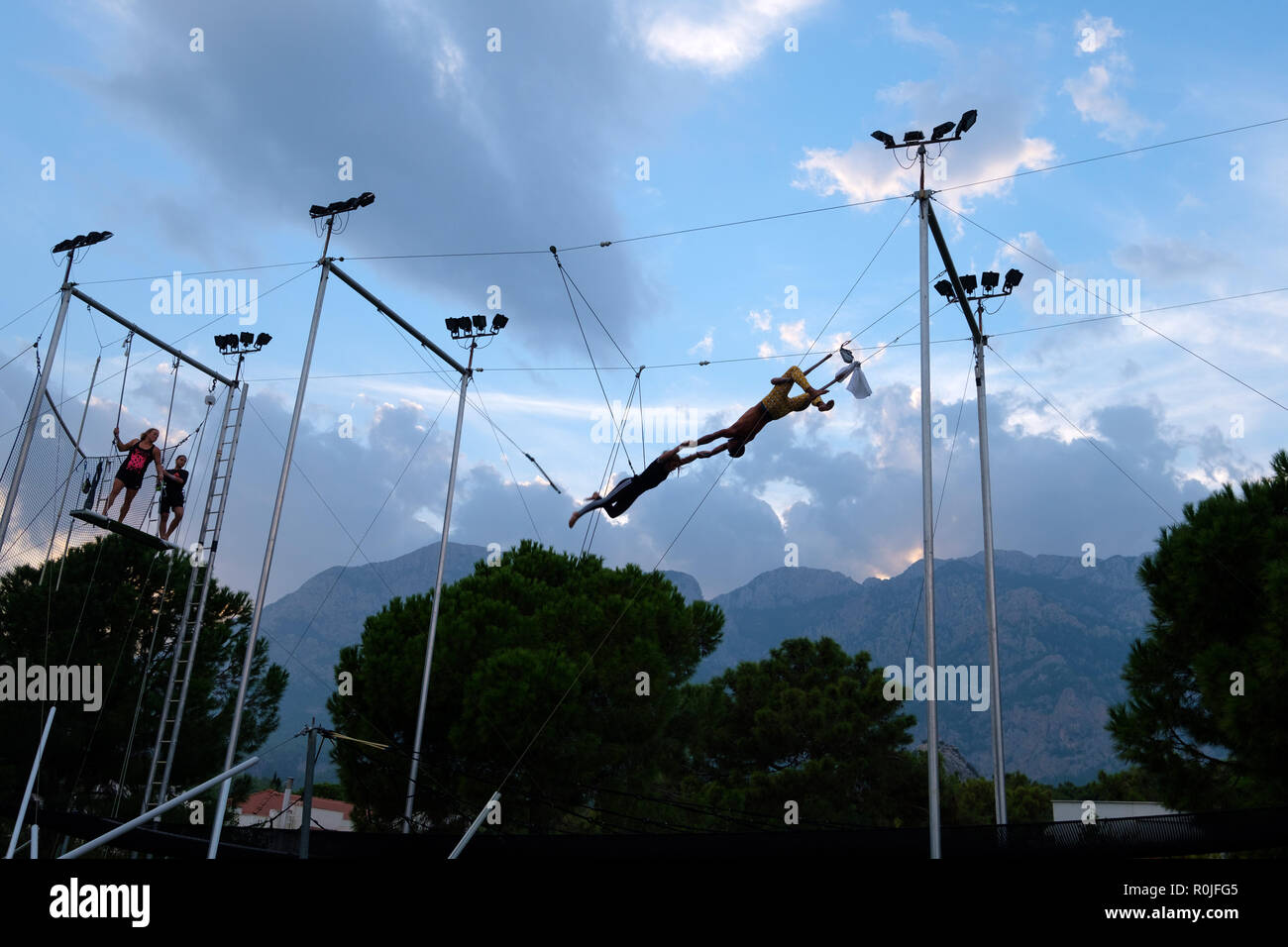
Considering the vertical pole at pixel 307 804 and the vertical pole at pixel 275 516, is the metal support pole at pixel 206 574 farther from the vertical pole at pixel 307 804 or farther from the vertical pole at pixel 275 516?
the vertical pole at pixel 307 804

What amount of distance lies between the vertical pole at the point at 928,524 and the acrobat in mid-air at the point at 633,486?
122 inches

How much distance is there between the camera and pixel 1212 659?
16375 millimetres

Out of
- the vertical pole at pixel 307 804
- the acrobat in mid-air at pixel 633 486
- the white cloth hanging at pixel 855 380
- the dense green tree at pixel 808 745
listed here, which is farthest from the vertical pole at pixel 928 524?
the dense green tree at pixel 808 745

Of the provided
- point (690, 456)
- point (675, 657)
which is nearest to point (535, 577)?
point (675, 657)

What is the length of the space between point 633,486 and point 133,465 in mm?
10097

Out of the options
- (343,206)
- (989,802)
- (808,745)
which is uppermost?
(343,206)

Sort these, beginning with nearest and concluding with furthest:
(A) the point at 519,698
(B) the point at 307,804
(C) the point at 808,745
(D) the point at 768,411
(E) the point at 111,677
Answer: (B) the point at 307,804 → (D) the point at 768,411 → (A) the point at 519,698 → (E) the point at 111,677 → (C) the point at 808,745

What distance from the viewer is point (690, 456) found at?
1189cm

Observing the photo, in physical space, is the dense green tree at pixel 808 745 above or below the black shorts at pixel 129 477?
below

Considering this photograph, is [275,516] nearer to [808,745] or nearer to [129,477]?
[129,477]

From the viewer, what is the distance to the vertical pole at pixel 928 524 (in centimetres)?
1107

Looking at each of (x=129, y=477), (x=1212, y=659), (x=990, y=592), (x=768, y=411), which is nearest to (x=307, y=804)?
(x=768, y=411)

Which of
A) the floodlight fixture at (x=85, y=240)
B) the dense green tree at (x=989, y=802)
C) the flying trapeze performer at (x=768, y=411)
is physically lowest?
the dense green tree at (x=989, y=802)
